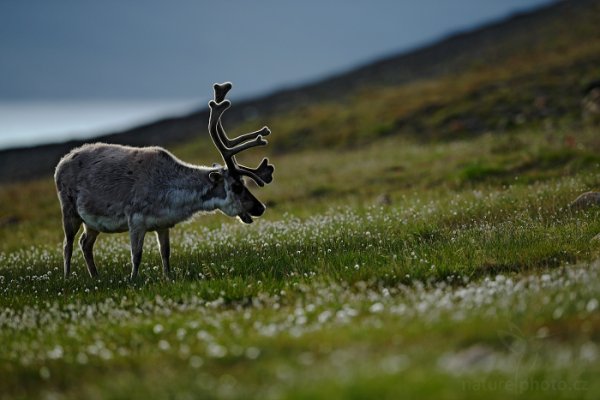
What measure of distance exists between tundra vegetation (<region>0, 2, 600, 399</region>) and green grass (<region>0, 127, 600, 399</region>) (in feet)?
0.10

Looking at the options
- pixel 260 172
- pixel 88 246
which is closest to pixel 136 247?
pixel 88 246

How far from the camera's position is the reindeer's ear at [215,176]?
1280cm

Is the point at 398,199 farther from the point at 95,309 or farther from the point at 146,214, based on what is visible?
the point at 95,309

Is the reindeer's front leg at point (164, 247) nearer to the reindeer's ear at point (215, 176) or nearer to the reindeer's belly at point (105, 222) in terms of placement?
the reindeer's belly at point (105, 222)

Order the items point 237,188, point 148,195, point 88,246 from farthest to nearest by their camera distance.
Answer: point 88,246, point 237,188, point 148,195

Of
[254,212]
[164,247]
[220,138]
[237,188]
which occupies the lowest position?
[164,247]

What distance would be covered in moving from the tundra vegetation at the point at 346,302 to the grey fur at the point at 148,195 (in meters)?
0.93

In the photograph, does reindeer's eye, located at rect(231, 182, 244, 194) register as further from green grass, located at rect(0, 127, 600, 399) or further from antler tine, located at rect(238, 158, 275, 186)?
green grass, located at rect(0, 127, 600, 399)

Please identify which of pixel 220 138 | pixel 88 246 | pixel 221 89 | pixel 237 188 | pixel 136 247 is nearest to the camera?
pixel 136 247

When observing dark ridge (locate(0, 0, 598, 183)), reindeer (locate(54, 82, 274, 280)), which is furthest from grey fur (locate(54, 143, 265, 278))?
dark ridge (locate(0, 0, 598, 183))

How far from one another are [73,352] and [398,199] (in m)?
13.9

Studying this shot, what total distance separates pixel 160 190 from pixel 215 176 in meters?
1.15

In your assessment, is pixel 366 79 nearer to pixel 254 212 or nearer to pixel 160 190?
pixel 254 212

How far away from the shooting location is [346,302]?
8648 mm
